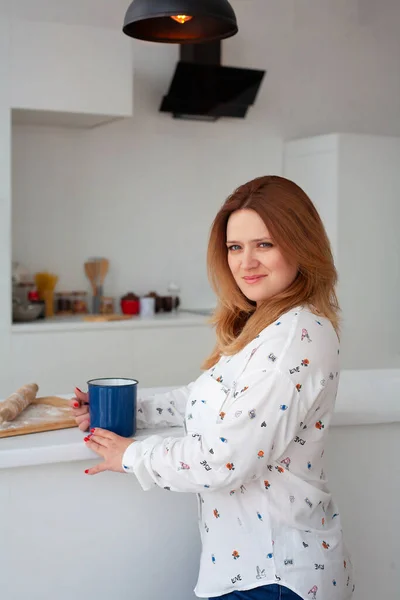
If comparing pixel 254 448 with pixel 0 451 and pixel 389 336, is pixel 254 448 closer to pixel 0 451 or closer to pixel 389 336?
pixel 0 451

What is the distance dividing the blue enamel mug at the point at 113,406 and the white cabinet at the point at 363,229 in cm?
293

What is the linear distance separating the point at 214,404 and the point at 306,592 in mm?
329

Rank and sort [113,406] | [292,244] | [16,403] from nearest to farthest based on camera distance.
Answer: [292,244], [113,406], [16,403]

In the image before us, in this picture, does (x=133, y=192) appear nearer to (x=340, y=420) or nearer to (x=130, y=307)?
(x=130, y=307)

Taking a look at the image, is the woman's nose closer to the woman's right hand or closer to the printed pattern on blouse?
the printed pattern on blouse

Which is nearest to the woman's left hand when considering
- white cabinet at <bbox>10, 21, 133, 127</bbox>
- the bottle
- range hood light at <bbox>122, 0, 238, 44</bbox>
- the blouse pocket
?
the blouse pocket

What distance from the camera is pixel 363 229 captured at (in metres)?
4.19

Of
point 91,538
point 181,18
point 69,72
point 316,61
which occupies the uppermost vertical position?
point 316,61

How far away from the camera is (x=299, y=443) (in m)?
1.19

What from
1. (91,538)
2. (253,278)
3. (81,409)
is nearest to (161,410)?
(81,409)

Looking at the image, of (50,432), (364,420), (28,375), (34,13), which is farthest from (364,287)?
(50,432)

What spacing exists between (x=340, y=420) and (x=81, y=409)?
0.57 metres

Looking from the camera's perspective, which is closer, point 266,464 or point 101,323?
point 266,464

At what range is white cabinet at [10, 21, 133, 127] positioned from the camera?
11.2 feet
